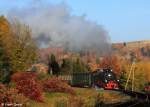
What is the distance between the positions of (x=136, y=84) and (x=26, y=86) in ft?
200

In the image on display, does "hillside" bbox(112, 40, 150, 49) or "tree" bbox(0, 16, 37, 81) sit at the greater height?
"hillside" bbox(112, 40, 150, 49)

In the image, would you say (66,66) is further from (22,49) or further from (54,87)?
(54,87)

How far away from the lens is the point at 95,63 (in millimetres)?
143875

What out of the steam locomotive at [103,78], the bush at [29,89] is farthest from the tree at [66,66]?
the bush at [29,89]

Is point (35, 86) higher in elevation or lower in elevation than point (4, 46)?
lower

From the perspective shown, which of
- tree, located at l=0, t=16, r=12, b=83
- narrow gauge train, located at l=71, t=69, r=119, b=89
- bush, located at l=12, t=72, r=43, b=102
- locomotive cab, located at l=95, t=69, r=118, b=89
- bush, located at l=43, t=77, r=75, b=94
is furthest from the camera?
narrow gauge train, located at l=71, t=69, r=119, b=89

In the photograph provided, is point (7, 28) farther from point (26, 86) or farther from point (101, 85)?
point (26, 86)

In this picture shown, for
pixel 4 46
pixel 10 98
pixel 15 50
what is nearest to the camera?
pixel 10 98

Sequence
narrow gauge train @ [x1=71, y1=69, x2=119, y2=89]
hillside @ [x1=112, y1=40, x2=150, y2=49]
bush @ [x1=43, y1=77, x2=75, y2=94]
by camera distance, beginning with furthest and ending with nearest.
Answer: hillside @ [x1=112, y1=40, x2=150, y2=49]
narrow gauge train @ [x1=71, y1=69, x2=119, y2=89]
bush @ [x1=43, y1=77, x2=75, y2=94]

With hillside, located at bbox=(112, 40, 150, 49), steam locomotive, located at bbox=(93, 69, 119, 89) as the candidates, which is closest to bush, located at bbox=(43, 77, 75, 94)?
steam locomotive, located at bbox=(93, 69, 119, 89)

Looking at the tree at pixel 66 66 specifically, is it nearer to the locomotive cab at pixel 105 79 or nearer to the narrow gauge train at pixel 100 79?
the narrow gauge train at pixel 100 79

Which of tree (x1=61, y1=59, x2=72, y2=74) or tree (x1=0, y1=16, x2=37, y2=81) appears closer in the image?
tree (x1=0, y1=16, x2=37, y2=81)

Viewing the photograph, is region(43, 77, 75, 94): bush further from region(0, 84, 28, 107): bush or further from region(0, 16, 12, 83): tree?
region(0, 84, 28, 107): bush

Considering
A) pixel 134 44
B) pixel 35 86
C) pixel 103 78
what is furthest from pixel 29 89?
pixel 134 44
